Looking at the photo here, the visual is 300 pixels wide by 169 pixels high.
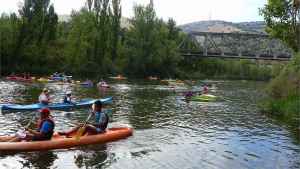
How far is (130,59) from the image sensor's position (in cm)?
7950

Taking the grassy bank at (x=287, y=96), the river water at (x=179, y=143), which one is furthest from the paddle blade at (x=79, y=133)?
the grassy bank at (x=287, y=96)

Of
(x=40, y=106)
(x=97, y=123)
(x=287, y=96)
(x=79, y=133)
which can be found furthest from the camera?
(x=287, y=96)

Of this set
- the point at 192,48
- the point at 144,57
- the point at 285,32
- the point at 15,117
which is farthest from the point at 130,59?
the point at 15,117

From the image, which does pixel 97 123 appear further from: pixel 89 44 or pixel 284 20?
pixel 89 44

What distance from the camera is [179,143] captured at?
19594 mm

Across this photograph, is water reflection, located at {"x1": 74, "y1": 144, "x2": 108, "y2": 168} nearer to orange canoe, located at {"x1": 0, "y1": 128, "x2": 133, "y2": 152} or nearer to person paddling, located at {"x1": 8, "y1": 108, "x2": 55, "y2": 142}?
orange canoe, located at {"x1": 0, "y1": 128, "x2": 133, "y2": 152}

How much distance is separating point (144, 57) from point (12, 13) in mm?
23708

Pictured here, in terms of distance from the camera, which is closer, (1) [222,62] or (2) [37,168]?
(2) [37,168]

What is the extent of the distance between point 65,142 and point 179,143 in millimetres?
4884

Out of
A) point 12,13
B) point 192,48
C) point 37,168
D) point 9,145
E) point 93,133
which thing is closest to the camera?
point 37,168

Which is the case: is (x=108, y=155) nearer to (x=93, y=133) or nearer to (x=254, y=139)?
(x=93, y=133)

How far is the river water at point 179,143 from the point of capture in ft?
52.2

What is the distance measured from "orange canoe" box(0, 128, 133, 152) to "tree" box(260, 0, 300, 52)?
16199 millimetres

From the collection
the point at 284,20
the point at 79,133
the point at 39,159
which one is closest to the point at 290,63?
the point at 284,20
